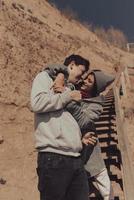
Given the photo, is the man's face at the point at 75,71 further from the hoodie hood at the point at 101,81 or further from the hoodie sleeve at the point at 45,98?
the hoodie hood at the point at 101,81

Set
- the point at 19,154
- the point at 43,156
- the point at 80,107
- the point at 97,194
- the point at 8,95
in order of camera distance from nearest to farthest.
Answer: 1. the point at 43,156
2. the point at 80,107
3. the point at 97,194
4. the point at 19,154
5. the point at 8,95

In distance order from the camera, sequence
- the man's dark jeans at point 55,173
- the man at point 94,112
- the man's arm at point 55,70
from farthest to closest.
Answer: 1. the man at point 94,112
2. the man's arm at point 55,70
3. the man's dark jeans at point 55,173

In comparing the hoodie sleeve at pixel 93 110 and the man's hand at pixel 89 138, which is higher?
the hoodie sleeve at pixel 93 110

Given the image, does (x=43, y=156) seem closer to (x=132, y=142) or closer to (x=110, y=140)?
(x=110, y=140)

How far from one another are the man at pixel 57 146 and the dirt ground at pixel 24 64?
201 inches

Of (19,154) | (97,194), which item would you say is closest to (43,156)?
(97,194)

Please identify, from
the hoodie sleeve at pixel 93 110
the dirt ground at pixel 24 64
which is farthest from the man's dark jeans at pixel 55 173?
the dirt ground at pixel 24 64

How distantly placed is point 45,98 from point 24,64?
9930mm

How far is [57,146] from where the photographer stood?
3588 mm

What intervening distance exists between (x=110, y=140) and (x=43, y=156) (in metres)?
5.09

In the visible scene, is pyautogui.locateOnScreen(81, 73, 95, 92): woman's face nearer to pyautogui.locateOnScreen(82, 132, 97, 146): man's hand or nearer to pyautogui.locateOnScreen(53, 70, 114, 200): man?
pyautogui.locateOnScreen(53, 70, 114, 200): man

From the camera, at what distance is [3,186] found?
29.1 feet

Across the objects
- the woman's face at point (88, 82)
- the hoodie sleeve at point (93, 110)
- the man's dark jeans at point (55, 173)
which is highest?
the woman's face at point (88, 82)

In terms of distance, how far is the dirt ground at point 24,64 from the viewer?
9359 mm
